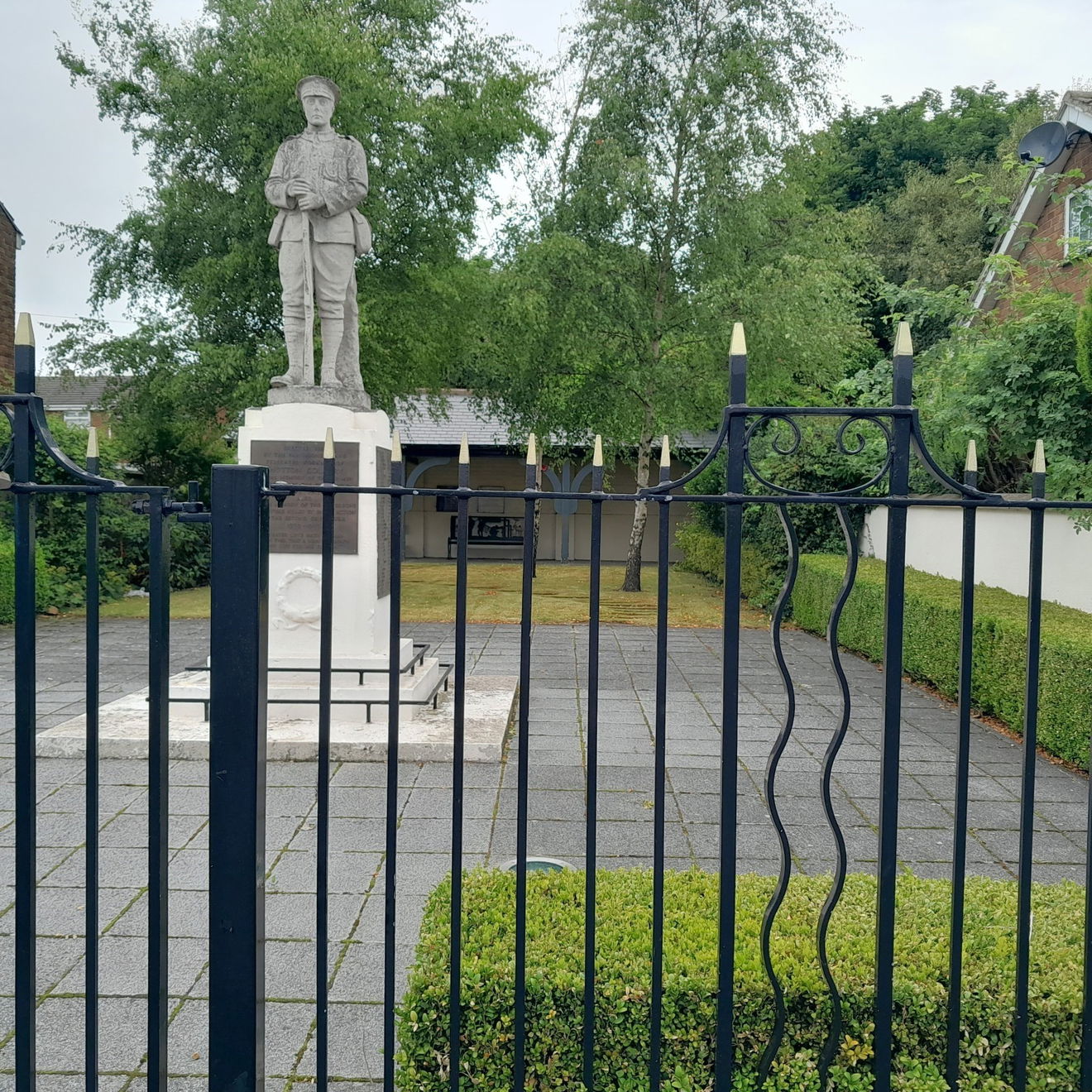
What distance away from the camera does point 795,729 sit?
6.75m

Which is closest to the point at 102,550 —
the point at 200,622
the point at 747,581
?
the point at 200,622

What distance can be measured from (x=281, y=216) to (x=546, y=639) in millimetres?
6157

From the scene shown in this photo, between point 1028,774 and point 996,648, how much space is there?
582 cm

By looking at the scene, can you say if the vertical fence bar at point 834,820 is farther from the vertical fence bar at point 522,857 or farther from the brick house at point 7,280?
the brick house at point 7,280

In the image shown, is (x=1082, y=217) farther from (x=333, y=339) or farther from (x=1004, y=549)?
(x=333, y=339)

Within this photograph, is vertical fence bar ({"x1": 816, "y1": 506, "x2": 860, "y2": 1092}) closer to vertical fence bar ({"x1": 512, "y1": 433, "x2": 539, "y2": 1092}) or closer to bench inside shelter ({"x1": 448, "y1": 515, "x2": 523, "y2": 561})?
vertical fence bar ({"x1": 512, "y1": 433, "x2": 539, "y2": 1092})

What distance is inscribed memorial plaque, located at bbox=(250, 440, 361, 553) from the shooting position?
6.75 metres

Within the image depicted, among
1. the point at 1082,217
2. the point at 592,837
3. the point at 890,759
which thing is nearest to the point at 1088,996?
the point at 890,759

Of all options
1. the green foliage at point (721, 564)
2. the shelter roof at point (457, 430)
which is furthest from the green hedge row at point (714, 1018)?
the shelter roof at point (457, 430)

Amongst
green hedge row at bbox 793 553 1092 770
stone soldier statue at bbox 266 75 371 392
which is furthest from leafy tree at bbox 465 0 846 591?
stone soldier statue at bbox 266 75 371 392

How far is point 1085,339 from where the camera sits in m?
6.46

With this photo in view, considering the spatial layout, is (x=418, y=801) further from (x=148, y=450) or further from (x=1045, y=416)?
(x=148, y=450)

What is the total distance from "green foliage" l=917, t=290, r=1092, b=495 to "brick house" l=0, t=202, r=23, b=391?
18.9 metres

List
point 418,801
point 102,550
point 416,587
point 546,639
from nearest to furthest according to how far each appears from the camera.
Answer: point 418,801, point 546,639, point 102,550, point 416,587
